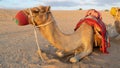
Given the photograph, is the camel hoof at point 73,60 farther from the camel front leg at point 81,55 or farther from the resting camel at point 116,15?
the resting camel at point 116,15

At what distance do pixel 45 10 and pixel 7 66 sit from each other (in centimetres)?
122

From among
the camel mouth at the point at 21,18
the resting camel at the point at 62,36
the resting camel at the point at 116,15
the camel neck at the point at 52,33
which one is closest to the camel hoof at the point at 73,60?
the resting camel at the point at 62,36

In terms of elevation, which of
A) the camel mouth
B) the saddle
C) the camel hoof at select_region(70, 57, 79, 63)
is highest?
the camel mouth

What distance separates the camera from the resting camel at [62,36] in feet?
19.1

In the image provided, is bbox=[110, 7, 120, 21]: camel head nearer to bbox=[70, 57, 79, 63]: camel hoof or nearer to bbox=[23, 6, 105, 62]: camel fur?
bbox=[23, 6, 105, 62]: camel fur

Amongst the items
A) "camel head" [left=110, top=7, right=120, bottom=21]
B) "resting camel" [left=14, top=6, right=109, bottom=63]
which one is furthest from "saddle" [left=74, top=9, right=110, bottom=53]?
"camel head" [left=110, top=7, right=120, bottom=21]

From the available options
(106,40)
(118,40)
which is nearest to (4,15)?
(118,40)

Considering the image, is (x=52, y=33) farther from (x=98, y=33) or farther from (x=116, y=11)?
(x=116, y=11)

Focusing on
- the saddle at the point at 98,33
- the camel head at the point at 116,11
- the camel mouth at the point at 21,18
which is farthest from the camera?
the camel head at the point at 116,11

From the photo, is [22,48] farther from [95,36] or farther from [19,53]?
[95,36]

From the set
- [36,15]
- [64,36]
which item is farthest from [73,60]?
[36,15]

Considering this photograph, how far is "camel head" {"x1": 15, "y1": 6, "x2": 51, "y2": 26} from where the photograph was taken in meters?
5.76

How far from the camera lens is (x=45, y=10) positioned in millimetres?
5852

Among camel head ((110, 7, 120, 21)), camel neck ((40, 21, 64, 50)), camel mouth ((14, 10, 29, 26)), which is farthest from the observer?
camel head ((110, 7, 120, 21))
